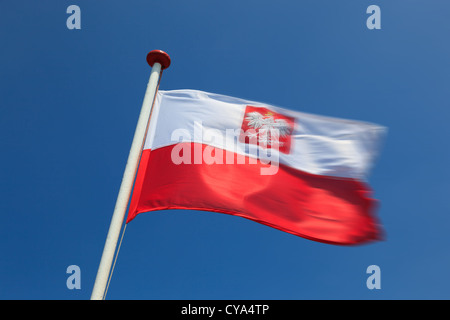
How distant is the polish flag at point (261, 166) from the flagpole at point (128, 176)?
0.56 m

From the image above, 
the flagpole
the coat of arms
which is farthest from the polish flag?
the flagpole

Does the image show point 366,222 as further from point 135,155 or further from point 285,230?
point 135,155

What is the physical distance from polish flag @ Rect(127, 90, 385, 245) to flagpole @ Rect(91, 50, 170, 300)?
22.2 inches

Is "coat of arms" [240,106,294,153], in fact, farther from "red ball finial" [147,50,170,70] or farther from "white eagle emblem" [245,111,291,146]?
"red ball finial" [147,50,170,70]

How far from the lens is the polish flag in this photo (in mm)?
5551

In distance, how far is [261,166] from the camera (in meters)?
6.19

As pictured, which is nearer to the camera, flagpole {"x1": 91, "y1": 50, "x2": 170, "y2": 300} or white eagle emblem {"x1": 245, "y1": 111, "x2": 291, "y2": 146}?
flagpole {"x1": 91, "y1": 50, "x2": 170, "y2": 300}

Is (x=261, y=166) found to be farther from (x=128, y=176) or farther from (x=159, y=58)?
(x=159, y=58)

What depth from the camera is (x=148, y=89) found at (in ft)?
19.4

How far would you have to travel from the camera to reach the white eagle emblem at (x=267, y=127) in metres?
6.44

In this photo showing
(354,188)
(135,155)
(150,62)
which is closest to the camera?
(135,155)

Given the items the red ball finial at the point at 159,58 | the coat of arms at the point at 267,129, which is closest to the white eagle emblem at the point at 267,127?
the coat of arms at the point at 267,129

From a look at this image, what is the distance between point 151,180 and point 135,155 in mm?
742

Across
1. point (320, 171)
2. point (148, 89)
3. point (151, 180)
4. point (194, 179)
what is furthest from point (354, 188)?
point (148, 89)
